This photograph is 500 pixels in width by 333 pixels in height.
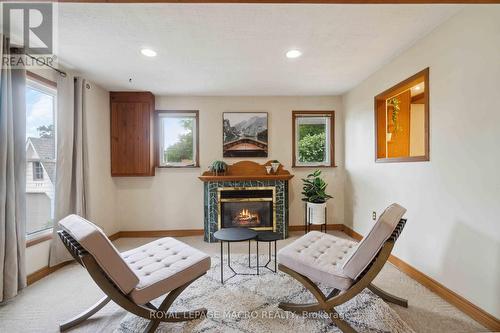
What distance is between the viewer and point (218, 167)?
147 inches

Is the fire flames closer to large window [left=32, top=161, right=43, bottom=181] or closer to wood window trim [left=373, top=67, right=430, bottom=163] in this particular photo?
wood window trim [left=373, top=67, right=430, bottom=163]

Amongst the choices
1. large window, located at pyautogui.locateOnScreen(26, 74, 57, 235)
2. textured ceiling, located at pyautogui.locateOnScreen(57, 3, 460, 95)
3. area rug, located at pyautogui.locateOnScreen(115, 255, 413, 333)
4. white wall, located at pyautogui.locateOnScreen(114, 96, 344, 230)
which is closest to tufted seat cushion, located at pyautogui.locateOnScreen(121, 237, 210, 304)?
area rug, located at pyautogui.locateOnScreen(115, 255, 413, 333)

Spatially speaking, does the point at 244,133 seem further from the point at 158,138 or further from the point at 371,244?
the point at 371,244

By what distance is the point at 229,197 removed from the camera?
146 inches

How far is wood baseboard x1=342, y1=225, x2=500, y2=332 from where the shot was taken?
166 cm

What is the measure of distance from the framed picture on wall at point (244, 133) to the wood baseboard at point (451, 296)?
8.34 ft

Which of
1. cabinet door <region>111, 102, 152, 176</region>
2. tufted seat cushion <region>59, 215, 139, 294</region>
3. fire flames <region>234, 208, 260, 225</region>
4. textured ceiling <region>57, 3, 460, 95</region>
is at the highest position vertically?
textured ceiling <region>57, 3, 460, 95</region>

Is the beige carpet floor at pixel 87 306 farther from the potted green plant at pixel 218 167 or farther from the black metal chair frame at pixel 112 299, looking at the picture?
the potted green plant at pixel 218 167

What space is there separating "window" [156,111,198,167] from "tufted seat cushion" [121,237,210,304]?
209cm

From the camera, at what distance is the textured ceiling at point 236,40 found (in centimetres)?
183

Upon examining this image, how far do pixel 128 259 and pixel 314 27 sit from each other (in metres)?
2.57

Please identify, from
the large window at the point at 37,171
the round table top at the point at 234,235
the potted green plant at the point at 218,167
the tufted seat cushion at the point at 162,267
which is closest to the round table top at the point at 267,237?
the round table top at the point at 234,235

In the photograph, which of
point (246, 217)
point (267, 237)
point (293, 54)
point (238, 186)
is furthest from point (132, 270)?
point (293, 54)

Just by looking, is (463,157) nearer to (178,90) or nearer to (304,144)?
(304,144)
